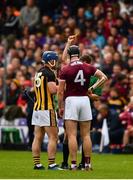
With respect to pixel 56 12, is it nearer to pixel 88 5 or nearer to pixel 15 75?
pixel 88 5

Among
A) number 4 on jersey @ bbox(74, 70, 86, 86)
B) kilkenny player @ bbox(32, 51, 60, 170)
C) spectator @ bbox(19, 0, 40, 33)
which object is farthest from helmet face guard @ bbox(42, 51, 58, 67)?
spectator @ bbox(19, 0, 40, 33)

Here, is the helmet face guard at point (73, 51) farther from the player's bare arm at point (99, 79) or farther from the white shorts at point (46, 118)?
the white shorts at point (46, 118)

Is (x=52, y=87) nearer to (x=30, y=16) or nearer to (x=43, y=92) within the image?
(x=43, y=92)

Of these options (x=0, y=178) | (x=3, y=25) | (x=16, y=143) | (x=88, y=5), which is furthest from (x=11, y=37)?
(x=0, y=178)

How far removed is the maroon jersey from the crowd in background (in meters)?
7.38

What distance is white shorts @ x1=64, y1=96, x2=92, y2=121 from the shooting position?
1795 cm

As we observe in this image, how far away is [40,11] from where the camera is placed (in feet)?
113

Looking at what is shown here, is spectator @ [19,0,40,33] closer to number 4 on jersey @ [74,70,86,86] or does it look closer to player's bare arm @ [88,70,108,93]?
player's bare arm @ [88,70,108,93]

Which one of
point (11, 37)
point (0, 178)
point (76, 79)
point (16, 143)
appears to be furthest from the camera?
point (11, 37)

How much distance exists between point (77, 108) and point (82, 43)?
12753 millimetres

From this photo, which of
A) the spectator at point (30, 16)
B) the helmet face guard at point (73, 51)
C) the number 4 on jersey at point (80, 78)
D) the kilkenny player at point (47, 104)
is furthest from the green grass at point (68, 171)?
the spectator at point (30, 16)

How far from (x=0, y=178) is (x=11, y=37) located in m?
17.4

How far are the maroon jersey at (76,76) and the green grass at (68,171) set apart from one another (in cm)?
148

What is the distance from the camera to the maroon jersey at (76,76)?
17891 mm
